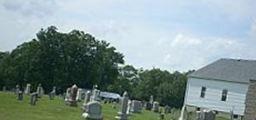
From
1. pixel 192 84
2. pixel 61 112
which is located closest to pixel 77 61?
pixel 192 84

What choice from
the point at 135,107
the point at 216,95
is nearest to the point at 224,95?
the point at 216,95

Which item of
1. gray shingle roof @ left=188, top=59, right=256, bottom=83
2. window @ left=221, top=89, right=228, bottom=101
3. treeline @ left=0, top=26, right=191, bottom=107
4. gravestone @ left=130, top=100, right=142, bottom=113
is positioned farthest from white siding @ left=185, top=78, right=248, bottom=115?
treeline @ left=0, top=26, right=191, bottom=107

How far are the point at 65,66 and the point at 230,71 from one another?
29.9m

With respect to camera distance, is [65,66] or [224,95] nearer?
[224,95]

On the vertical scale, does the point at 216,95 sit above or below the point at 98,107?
above

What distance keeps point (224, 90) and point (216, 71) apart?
2684 millimetres

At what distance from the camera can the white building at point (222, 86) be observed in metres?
59.6

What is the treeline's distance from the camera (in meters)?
82.4

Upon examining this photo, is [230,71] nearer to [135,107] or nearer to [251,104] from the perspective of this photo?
[251,104]

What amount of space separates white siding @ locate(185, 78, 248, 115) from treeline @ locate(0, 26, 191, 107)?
23417 mm

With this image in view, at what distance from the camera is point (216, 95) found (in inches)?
2440

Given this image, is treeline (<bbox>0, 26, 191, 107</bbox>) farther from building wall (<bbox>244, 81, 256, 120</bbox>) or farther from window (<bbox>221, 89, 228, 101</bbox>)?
building wall (<bbox>244, 81, 256, 120</bbox>)

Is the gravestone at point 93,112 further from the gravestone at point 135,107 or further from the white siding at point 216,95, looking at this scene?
the white siding at point 216,95

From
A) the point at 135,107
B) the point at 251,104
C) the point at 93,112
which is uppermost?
the point at 251,104
